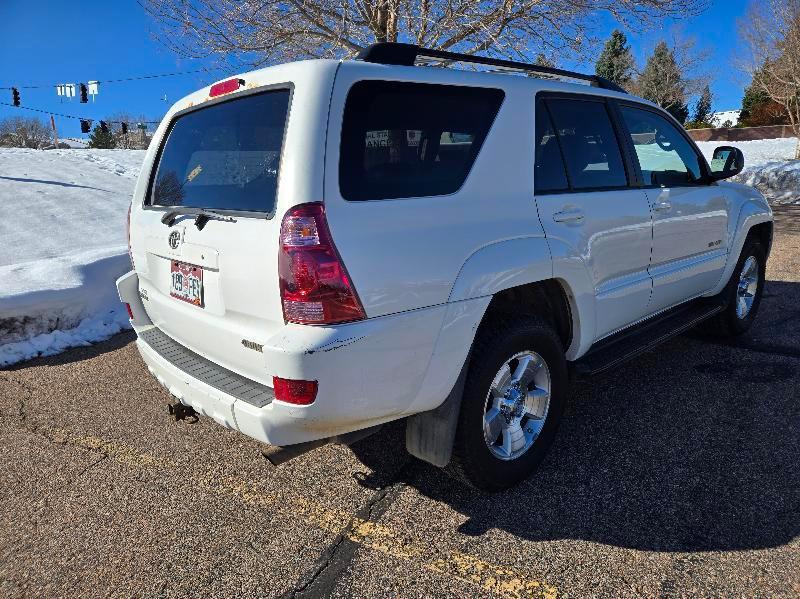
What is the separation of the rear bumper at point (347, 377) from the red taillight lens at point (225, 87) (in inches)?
46.3

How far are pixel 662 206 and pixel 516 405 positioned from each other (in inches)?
67.7

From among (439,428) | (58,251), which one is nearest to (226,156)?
(439,428)

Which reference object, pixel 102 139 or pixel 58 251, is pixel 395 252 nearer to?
pixel 58 251

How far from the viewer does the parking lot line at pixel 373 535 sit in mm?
2152

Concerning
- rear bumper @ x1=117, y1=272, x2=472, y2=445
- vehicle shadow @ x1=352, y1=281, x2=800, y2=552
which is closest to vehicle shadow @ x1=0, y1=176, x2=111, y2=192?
vehicle shadow @ x1=352, y1=281, x2=800, y2=552

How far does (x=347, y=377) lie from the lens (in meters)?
2.02

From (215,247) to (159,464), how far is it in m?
1.47

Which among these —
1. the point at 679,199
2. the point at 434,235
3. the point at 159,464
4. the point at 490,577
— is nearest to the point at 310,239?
the point at 434,235

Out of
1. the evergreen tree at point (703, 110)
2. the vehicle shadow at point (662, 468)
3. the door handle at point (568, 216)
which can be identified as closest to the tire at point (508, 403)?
the vehicle shadow at point (662, 468)

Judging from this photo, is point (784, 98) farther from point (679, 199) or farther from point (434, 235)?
point (434, 235)

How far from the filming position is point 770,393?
370 centimetres

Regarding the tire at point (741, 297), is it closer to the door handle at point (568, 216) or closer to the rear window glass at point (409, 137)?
the door handle at point (568, 216)

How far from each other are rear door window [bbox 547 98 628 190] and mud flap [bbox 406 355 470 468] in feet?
4.32

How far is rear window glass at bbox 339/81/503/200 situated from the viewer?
2.10 m
